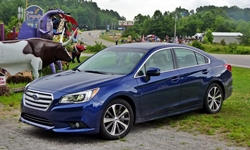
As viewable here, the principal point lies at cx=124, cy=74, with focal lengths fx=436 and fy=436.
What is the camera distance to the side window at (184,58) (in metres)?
8.30

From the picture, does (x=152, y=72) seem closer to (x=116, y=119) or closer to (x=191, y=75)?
(x=116, y=119)

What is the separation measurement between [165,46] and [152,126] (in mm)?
1529

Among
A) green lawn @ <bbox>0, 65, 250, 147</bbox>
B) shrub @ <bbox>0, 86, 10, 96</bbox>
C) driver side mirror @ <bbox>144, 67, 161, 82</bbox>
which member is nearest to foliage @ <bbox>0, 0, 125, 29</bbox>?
shrub @ <bbox>0, 86, 10, 96</bbox>

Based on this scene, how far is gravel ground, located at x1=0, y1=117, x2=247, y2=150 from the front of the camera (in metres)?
6.49

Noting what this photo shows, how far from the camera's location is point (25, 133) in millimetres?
7242

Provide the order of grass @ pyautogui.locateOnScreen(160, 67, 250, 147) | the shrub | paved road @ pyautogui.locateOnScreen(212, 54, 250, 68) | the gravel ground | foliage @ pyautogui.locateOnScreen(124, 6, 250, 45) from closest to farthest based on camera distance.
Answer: the gravel ground, grass @ pyautogui.locateOnScreen(160, 67, 250, 147), the shrub, paved road @ pyautogui.locateOnScreen(212, 54, 250, 68), foliage @ pyautogui.locateOnScreen(124, 6, 250, 45)

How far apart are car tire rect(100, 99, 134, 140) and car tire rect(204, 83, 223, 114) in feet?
7.41

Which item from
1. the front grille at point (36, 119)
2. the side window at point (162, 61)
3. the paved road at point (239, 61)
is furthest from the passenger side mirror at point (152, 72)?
the paved road at point (239, 61)

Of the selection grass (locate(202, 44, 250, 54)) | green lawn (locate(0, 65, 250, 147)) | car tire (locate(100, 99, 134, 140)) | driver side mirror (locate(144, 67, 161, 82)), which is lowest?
grass (locate(202, 44, 250, 54))

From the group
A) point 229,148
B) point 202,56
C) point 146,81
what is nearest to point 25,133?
point 146,81

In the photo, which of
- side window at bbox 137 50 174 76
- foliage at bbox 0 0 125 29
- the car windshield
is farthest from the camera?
A: foliage at bbox 0 0 125 29

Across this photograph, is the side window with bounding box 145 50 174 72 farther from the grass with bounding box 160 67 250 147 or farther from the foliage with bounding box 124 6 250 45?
the foliage with bounding box 124 6 250 45

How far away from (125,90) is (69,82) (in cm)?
91

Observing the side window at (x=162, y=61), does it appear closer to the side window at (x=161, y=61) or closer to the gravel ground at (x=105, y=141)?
the side window at (x=161, y=61)
